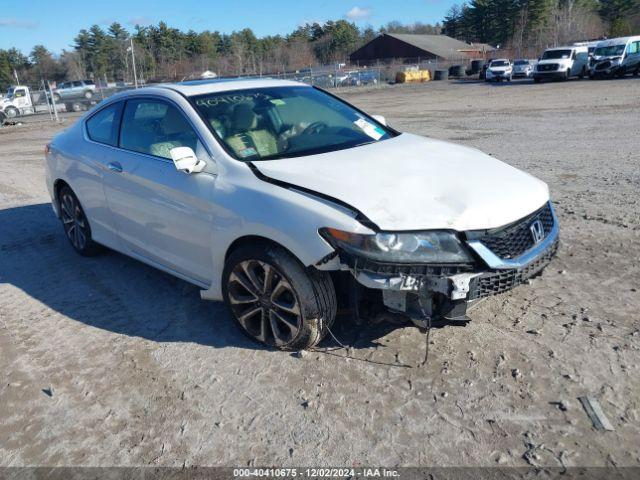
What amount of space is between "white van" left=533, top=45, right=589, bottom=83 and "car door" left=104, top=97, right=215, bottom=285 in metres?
34.4

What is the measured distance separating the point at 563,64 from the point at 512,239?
34.9 metres

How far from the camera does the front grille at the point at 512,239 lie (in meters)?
3.06

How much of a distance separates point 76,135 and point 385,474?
439 centimetres

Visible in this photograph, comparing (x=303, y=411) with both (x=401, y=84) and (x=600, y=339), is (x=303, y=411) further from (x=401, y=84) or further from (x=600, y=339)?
(x=401, y=84)

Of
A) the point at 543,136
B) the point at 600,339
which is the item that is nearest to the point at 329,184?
the point at 600,339

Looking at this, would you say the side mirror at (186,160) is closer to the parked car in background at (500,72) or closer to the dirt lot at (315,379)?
the dirt lot at (315,379)

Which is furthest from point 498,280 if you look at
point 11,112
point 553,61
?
point 11,112

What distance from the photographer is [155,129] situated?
169 inches

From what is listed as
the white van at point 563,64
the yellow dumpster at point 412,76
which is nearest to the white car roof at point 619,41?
the white van at point 563,64

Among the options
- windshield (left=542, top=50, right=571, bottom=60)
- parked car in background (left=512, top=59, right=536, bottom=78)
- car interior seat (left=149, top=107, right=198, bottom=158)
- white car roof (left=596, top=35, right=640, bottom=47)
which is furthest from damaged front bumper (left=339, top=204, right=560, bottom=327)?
parked car in background (left=512, top=59, right=536, bottom=78)

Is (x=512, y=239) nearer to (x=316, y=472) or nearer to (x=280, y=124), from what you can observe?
(x=316, y=472)

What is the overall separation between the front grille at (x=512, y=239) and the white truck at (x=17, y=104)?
1376 inches

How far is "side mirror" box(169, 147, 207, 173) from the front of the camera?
11.6ft

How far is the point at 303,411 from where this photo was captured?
2.98m
